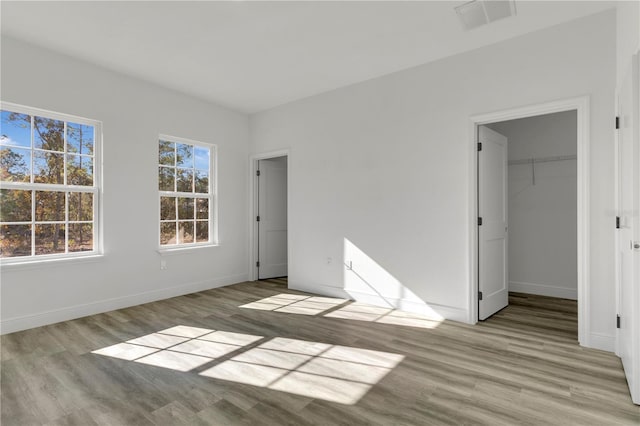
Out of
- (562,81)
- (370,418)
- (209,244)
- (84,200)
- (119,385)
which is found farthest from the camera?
(209,244)

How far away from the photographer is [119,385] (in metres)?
2.38

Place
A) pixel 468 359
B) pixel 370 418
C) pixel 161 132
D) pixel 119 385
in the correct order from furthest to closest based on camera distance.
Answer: pixel 161 132
pixel 468 359
pixel 119 385
pixel 370 418

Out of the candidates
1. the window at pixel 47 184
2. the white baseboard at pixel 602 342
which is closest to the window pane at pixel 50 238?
the window at pixel 47 184

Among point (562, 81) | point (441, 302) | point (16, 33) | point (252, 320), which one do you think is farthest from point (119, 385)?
point (562, 81)

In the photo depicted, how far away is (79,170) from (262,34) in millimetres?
2700

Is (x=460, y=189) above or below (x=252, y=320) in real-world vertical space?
above

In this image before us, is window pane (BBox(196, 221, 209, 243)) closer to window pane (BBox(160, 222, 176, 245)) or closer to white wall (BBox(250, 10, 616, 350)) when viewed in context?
window pane (BBox(160, 222, 176, 245))

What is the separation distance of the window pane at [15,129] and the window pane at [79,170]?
42 centimetres

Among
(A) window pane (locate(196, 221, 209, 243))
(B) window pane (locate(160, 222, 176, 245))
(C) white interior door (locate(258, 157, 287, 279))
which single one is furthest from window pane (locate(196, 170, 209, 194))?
(C) white interior door (locate(258, 157, 287, 279))

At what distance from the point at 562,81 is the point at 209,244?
4939 mm

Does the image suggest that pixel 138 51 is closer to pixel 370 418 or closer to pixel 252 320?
pixel 252 320

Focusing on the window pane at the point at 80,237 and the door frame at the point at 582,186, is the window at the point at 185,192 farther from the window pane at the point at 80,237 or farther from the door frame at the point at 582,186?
the door frame at the point at 582,186

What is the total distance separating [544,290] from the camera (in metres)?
4.86

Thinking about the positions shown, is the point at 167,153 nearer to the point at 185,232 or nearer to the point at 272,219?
the point at 185,232
